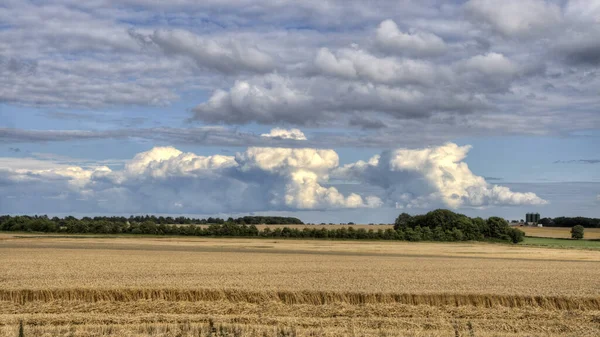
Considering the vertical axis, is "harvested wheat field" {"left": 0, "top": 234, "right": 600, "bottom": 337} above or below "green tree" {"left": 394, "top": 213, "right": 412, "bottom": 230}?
below

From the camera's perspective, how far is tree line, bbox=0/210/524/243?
130 metres

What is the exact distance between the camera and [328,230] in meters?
130

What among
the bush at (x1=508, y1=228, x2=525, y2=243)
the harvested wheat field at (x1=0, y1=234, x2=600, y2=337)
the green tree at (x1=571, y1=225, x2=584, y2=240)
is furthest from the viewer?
the green tree at (x1=571, y1=225, x2=584, y2=240)

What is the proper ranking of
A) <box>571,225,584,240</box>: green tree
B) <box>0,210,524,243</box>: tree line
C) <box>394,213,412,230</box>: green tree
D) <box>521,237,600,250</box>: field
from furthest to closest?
<box>394,213,412,230</box>: green tree
<box>571,225,584,240</box>: green tree
<box>0,210,524,243</box>: tree line
<box>521,237,600,250</box>: field

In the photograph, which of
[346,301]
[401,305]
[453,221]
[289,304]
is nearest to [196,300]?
[289,304]

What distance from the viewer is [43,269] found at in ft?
126

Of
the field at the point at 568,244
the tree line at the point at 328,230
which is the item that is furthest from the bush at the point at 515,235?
the field at the point at 568,244

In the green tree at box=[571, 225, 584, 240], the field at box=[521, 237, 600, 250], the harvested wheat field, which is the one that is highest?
the green tree at box=[571, 225, 584, 240]

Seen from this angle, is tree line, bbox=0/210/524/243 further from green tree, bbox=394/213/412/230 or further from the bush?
green tree, bbox=394/213/412/230

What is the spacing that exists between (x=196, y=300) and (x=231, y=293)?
1.57 metres

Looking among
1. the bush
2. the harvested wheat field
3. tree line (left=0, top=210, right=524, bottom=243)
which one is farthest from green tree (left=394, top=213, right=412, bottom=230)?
the harvested wheat field

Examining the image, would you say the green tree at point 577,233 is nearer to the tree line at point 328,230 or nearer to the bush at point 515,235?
the tree line at point 328,230

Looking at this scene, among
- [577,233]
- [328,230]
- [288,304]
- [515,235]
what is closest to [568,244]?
[515,235]

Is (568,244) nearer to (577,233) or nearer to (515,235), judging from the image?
(515,235)
